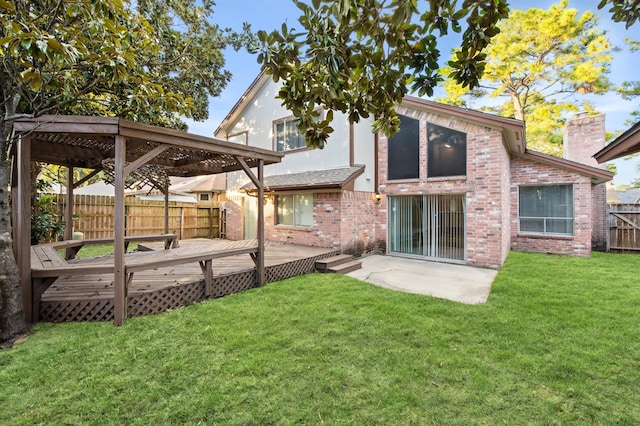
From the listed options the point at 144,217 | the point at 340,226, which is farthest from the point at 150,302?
the point at 144,217

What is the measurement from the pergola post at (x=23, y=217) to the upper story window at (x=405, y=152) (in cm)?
910

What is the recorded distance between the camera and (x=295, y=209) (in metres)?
10.3

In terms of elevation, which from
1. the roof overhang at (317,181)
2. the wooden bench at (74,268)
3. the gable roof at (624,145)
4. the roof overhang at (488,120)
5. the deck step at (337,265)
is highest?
the roof overhang at (488,120)

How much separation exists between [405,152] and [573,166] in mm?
Answer: 5405

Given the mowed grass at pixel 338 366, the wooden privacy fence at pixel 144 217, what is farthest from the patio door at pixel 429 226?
the wooden privacy fence at pixel 144 217

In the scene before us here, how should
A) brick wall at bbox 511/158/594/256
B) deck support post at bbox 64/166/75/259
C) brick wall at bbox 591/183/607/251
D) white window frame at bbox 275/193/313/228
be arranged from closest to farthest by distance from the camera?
1. deck support post at bbox 64/166/75/259
2. brick wall at bbox 511/158/594/256
3. white window frame at bbox 275/193/313/228
4. brick wall at bbox 591/183/607/251

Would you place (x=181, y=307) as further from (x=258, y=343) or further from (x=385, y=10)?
(x=385, y=10)

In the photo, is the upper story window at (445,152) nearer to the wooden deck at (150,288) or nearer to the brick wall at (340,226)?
the brick wall at (340,226)

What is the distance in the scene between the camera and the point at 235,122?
41.4ft

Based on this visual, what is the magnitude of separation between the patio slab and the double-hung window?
8.22 feet

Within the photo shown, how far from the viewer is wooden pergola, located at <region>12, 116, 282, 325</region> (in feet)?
12.5

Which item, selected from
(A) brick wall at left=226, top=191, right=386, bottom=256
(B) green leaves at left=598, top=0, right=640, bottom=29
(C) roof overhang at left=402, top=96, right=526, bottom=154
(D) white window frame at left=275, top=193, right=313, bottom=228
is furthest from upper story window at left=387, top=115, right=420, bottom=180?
(B) green leaves at left=598, top=0, right=640, bottom=29

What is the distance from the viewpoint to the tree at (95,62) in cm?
300

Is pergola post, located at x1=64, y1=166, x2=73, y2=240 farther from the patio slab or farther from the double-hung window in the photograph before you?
the patio slab
